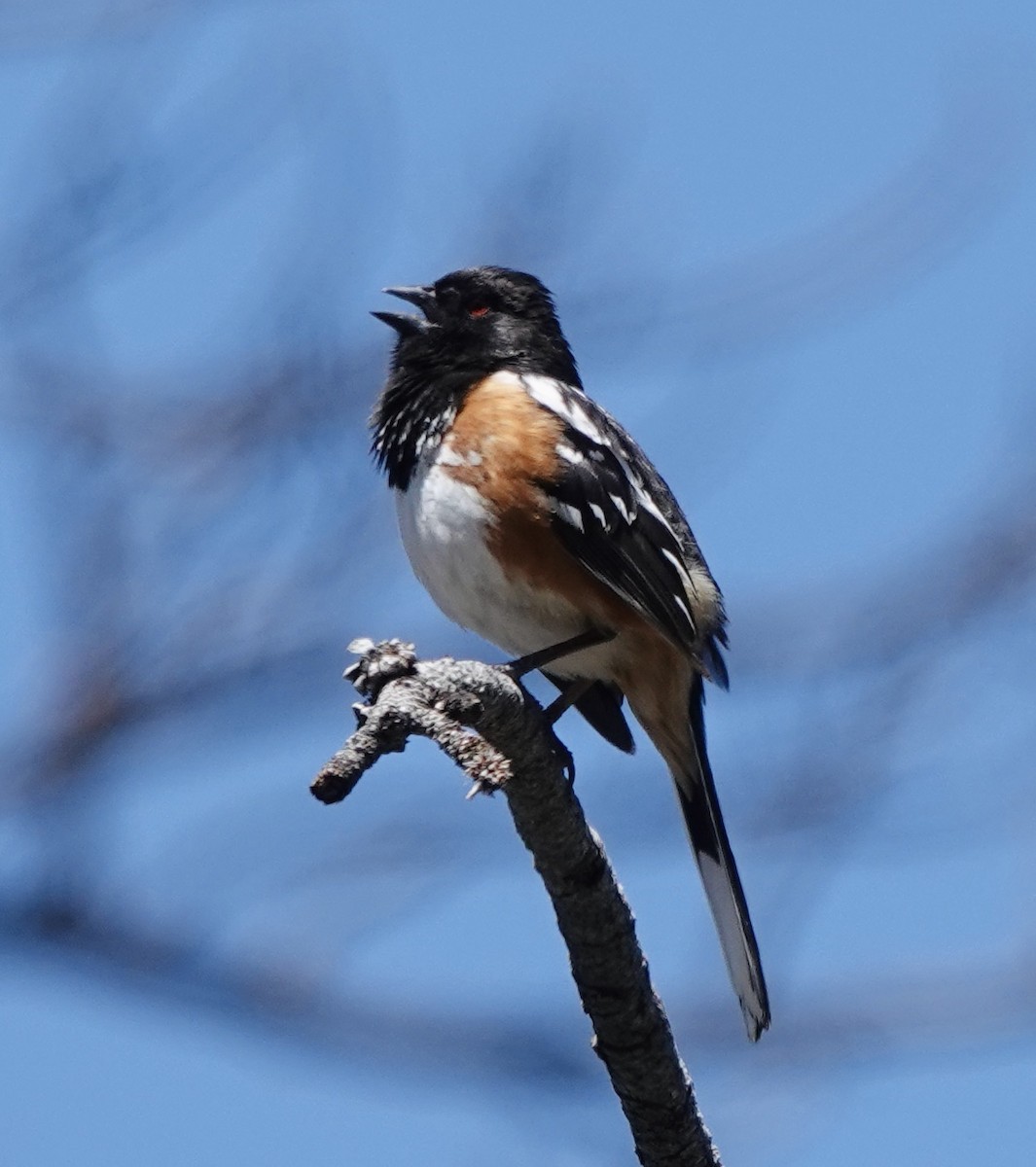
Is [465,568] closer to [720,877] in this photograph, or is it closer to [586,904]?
[720,877]

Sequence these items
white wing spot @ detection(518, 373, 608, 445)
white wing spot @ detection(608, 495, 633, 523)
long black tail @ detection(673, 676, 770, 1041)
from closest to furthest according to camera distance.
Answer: long black tail @ detection(673, 676, 770, 1041)
white wing spot @ detection(608, 495, 633, 523)
white wing spot @ detection(518, 373, 608, 445)

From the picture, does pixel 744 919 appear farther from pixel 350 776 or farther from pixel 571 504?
pixel 350 776

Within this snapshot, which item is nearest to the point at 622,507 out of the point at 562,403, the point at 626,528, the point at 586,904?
the point at 626,528

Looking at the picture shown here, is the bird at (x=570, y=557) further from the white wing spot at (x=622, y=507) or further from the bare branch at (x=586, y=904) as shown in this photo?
the bare branch at (x=586, y=904)

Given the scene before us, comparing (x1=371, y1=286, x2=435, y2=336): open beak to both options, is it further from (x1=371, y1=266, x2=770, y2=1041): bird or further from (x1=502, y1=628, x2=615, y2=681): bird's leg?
(x1=502, y1=628, x2=615, y2=681): bird's leg

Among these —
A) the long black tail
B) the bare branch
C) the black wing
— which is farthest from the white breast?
the bare branch

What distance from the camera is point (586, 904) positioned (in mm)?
2498

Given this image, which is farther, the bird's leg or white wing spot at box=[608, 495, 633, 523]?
white wing spot at box=[608, 495, 633, 523]

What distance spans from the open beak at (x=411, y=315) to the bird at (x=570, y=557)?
4.5 inches

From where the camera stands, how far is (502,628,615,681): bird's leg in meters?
3.34

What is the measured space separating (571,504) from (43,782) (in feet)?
4.23

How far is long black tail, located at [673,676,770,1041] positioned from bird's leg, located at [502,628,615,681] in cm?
31

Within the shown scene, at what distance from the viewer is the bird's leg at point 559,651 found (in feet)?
11.0

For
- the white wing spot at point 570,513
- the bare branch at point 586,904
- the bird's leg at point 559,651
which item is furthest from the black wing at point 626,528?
the bare branch at point 586,904
